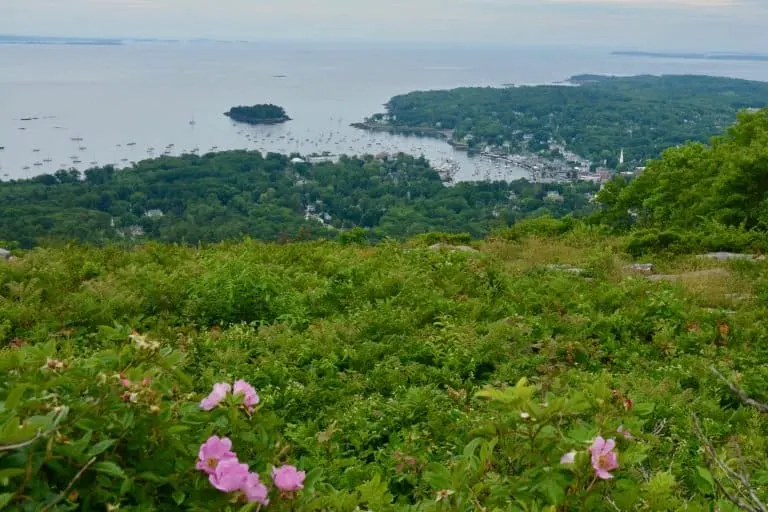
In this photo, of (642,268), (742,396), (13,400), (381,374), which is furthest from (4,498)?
(642,268)

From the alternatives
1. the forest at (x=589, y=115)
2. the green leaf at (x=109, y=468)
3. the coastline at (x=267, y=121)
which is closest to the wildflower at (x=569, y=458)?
the green leaf at (x=109, y=468)

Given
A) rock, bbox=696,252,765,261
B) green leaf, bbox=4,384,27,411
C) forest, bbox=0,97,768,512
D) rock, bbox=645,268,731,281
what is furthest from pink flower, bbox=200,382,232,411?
rock, bbox=696,252,765,261

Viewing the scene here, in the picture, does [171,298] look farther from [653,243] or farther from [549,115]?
[549,115]

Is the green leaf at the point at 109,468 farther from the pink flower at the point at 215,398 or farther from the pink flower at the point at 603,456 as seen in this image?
the pink flower at the point at 603,456

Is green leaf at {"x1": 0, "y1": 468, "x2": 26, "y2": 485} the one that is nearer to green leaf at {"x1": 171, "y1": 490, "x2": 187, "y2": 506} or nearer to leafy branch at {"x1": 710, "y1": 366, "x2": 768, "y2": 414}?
green leaf at {"x1": 171, "y1": 490, "x2": 187, "y2": 506}

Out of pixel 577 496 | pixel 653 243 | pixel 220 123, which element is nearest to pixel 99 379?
pixel 577 496
